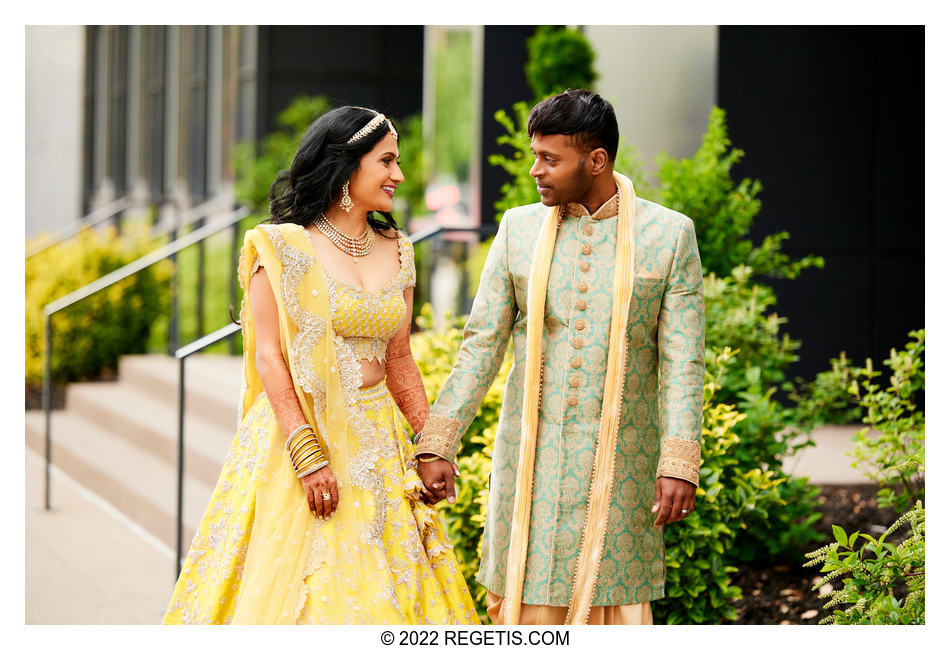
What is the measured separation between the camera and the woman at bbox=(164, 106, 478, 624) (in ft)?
10.1

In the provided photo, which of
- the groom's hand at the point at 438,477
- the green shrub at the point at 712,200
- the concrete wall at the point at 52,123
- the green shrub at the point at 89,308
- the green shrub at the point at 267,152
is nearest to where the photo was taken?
the groom's hand at the point at 438,477

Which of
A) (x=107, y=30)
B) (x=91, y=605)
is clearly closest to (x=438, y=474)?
(x=91, y=605)

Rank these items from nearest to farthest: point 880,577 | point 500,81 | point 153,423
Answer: point 880,577 → point 153,423 → point 500,81

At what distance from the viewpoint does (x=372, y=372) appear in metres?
3.26

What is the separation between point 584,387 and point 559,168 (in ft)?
2.05

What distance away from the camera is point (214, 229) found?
782cm

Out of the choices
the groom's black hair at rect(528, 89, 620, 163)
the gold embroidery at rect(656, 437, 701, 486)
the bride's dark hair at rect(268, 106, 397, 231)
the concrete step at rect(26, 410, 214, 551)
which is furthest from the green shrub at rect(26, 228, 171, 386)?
the gold embroidery at rect(656, 437, 701, 486)

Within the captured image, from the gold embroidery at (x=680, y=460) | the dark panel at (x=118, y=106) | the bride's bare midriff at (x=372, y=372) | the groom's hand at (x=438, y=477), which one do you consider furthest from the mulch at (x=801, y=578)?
the dark panel at (x=118, y=106)

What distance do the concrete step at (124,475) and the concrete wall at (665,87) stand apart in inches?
146

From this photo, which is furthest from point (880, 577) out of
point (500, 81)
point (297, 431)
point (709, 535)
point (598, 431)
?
point (500, 81)

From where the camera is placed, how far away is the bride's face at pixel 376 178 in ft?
10.3

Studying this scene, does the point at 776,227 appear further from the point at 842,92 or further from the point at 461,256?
the point at 461,256

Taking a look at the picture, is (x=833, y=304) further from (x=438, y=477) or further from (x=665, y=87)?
(x=438, y=477)

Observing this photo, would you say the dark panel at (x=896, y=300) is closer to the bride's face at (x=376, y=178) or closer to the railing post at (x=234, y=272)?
the railing post at (x=234, y=272)
